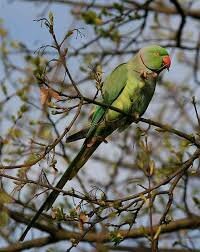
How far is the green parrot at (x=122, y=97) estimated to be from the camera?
12.2ft

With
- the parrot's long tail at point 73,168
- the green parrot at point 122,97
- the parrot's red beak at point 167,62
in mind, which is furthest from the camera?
the parrot's red beak at point 167,62

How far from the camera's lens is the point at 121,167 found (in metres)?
6.58

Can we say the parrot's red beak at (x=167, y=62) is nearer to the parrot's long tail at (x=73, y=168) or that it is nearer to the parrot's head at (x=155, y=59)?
the parrot's head at (x=155, y=59)

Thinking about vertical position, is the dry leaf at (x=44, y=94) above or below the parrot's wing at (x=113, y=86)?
below

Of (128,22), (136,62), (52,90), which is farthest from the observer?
(128,22)

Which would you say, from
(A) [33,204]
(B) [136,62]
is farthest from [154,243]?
(A) [33,204]

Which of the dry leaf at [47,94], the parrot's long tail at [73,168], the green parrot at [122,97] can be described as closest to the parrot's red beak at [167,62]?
the green parrot at [122,97]

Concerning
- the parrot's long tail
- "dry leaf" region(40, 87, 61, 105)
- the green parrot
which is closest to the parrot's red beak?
the green parrot

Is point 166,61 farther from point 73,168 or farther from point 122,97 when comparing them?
point 73,168

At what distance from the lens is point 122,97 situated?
3973mm

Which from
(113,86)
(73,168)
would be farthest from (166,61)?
(73,168)

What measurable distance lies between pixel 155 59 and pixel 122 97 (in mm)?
564

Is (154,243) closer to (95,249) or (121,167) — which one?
(95,249)

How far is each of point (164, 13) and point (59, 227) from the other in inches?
108
